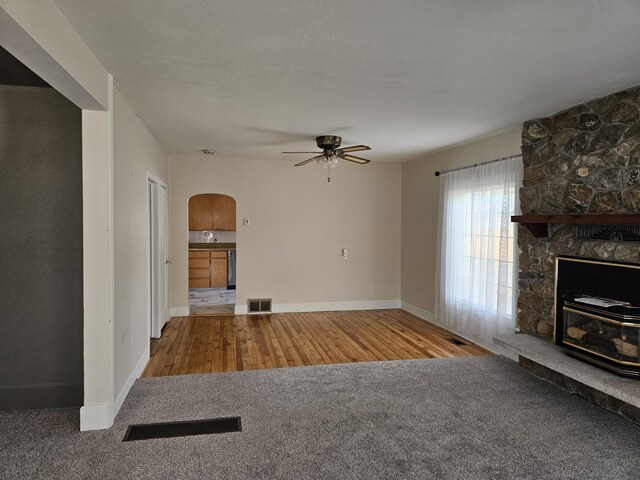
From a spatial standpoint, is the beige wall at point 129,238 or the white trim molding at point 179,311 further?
the white trim molding at point 179,311

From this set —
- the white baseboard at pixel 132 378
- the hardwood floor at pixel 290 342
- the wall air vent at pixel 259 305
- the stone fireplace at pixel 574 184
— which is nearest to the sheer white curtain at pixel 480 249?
the stone fireplace at pixel 574 184

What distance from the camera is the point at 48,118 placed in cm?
311

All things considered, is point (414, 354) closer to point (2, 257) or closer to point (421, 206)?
point (421, 206)

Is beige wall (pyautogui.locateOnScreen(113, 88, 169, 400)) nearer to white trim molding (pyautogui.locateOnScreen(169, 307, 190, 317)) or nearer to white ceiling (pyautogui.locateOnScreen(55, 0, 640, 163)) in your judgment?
white ceiling (pyautogui.locateOnScreen(55, 0, 640, 163))

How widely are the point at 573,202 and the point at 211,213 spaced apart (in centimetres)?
703

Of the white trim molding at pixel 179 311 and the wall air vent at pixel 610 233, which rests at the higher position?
the wall air vent at pixel 610 233

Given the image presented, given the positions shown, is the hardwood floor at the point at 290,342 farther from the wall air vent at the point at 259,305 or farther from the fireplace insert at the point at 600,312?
the fireplace insert at the point at 600,312

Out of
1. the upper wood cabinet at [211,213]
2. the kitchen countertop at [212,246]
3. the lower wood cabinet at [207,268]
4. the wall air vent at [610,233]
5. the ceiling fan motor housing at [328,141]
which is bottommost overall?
the lower wood cabinet at [207,268]

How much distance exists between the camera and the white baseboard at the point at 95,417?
283 centimetres

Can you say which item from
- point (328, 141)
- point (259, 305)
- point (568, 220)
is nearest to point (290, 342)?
point (259, 305)

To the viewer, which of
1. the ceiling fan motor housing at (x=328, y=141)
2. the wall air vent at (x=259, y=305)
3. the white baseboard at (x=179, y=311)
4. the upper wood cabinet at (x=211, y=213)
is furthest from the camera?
the upper wood cabinet at (x=211, y=213)

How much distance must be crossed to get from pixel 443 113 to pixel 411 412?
8.74 feet

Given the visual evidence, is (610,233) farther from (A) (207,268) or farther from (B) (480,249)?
(A) (207,268)

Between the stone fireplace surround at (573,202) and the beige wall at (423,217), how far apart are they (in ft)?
3.50
